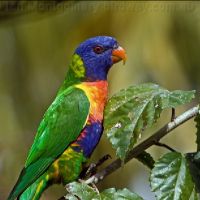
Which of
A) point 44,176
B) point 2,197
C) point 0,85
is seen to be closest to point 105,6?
point 0,85

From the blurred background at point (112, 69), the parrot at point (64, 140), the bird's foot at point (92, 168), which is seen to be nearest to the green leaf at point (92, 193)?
the bird's foot at point (92, 168)

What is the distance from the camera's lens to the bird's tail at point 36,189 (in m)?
2.56

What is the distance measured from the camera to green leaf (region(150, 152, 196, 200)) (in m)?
1.83

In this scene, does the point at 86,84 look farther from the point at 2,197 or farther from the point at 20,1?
the point at 20,1

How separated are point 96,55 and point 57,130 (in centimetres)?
57

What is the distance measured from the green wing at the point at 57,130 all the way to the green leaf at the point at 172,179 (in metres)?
0.84

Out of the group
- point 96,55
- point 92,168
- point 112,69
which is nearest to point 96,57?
point 96,55

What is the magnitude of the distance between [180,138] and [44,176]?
2.90m

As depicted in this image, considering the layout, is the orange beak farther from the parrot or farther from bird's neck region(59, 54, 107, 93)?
the parrot

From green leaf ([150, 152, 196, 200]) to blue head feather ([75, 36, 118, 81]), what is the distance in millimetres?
1216

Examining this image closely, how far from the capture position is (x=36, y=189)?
2.60 meters

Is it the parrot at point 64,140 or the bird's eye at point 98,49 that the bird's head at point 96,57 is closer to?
the bird's eye at point 98,49

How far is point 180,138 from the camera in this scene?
5398mm

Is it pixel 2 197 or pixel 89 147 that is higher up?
pixel 89 147
